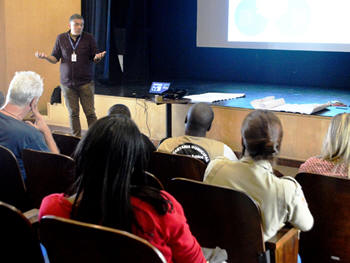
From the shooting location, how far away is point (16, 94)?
2.78 metres

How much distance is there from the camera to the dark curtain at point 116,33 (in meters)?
7.86

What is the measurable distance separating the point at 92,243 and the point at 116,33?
697 centimetres

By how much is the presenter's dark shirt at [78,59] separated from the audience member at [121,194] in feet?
14.2

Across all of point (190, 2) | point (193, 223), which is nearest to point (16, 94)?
point (193, 223)

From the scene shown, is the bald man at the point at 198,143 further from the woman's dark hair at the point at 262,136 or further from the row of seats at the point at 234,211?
the woman's dark hair at the point at 262,136

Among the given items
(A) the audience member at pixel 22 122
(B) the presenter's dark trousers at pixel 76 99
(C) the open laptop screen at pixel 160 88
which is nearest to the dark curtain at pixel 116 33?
(B) the presenter's dark trousers at pixel 76 99

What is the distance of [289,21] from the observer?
7043mm

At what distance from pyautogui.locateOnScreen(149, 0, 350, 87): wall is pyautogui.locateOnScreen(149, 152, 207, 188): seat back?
5.79 meters

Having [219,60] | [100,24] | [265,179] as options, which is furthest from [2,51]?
[265,179]

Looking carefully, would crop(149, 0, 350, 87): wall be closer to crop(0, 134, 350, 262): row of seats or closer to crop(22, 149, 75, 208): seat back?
crop(0, 134, 350, 262): row of seats

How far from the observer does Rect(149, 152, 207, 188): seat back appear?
248cm

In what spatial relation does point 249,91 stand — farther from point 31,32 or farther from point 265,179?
point 265,179

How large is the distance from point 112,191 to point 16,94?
1.64m

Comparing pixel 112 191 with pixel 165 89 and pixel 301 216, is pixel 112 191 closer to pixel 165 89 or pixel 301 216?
pixel 301 216
